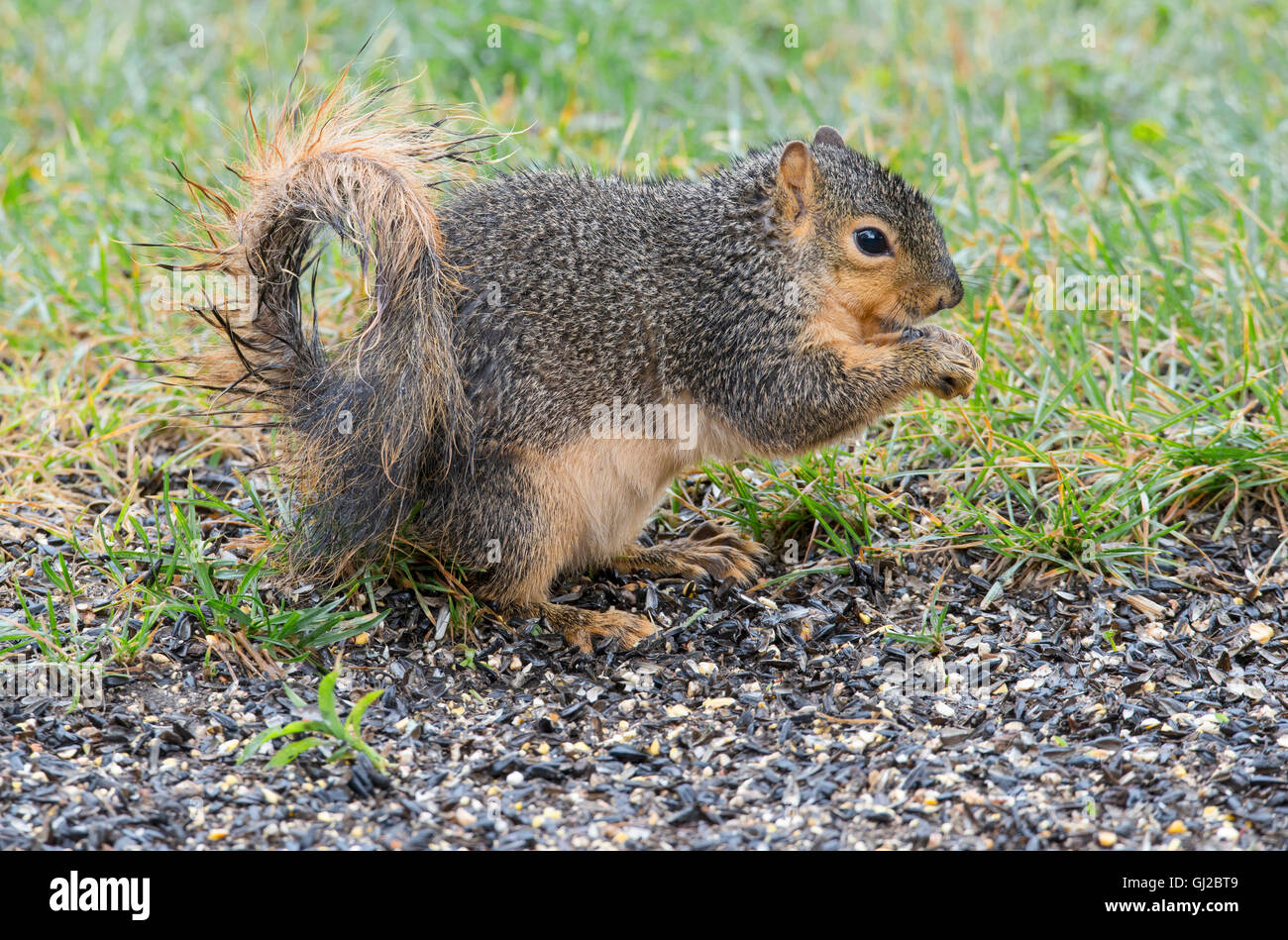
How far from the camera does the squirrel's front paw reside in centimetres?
373

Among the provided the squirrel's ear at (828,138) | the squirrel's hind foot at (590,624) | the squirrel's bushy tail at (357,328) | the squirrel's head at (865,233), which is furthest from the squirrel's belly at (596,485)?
the squirrel's ear at (828,138)

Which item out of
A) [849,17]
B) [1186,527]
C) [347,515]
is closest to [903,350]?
[1186,527]

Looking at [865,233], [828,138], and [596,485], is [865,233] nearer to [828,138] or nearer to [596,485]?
[828,138]

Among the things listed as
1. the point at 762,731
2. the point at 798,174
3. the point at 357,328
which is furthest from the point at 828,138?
the point at 762,731

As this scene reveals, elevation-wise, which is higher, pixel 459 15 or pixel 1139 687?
pixel 459 15

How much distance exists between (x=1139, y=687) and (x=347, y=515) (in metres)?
2.03

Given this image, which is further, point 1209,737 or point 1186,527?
point 1186,527

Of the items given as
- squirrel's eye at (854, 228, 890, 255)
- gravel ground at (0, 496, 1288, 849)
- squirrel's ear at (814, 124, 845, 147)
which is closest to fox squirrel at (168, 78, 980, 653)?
squirrel's eye at (854, 228, 890, 255)

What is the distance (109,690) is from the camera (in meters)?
3.25

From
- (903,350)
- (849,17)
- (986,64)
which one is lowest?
(903,350)

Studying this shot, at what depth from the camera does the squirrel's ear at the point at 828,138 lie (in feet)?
13.0

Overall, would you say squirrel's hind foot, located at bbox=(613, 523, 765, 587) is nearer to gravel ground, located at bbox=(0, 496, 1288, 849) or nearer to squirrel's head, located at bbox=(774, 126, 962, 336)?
gravel ground, located at bbox=(0, 496, 1288, 849)

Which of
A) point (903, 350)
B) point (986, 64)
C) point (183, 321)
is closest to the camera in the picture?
point (903, 350)
